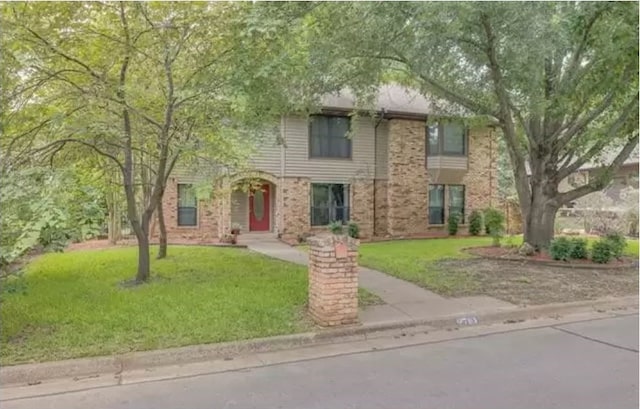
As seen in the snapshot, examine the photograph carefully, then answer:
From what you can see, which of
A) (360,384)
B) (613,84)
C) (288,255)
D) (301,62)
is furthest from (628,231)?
(360,384)

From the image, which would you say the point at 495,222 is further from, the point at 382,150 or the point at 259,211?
the point at 259,211

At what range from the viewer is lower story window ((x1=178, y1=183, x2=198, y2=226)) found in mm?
17109

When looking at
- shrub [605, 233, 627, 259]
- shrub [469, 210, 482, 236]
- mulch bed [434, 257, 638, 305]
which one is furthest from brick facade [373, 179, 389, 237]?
shrub [605, 233, 627, 259]

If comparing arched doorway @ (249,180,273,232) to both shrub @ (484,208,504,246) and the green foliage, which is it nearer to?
shrub @ (484,208,504,246)

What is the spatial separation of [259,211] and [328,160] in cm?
345

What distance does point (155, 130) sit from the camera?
883cm

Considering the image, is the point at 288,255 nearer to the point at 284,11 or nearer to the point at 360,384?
the point at 284,11

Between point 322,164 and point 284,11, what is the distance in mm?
11636

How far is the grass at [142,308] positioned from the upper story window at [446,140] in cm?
1088

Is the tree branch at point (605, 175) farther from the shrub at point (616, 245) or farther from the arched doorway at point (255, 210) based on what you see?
the arched doorway at point (255, 210)

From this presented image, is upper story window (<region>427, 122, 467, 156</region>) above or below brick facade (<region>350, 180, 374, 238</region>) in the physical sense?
above

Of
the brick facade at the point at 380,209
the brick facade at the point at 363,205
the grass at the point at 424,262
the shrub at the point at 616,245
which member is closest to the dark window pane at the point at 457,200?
the brick facade at the point at 380,209

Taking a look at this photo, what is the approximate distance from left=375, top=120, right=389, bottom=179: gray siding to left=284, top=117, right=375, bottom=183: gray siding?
9.0 inches

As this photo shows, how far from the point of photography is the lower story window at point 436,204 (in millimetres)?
19953
